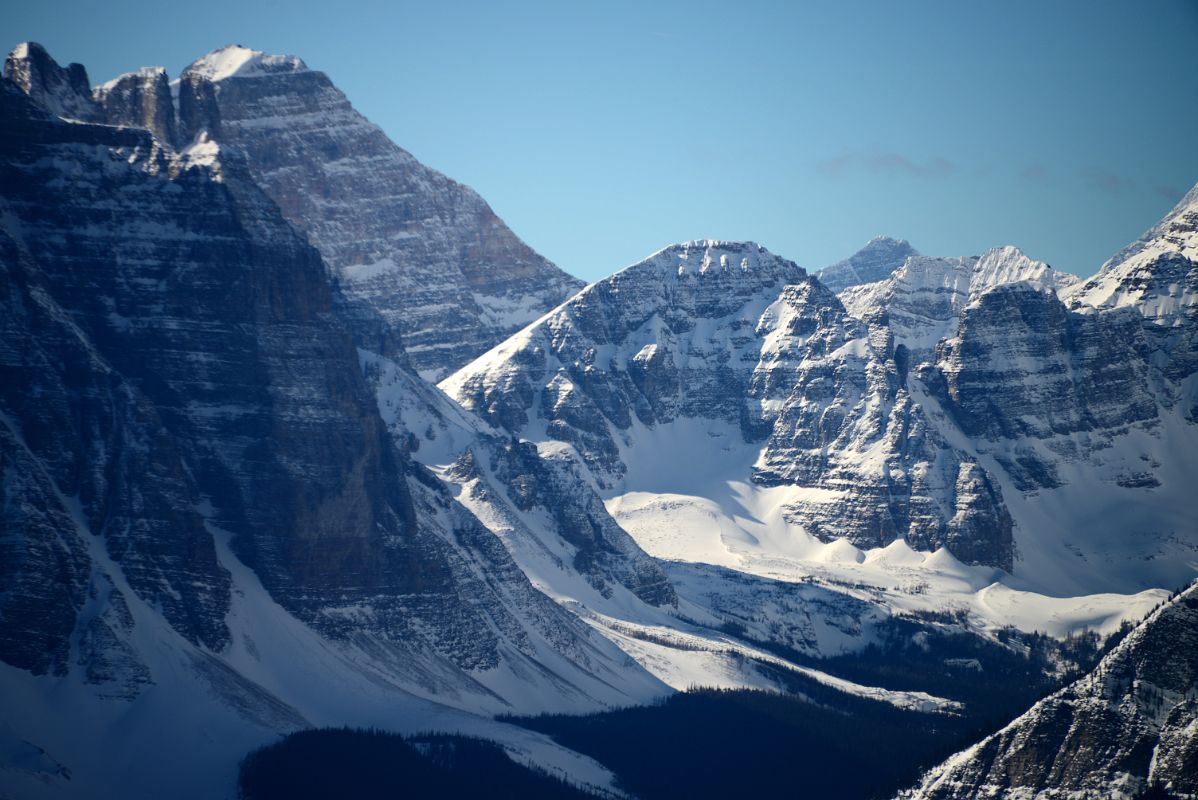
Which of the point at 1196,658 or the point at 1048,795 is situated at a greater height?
the point at 1196,658

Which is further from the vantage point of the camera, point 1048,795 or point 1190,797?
point 1048,795

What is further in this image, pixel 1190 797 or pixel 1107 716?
pixel 1107 716
